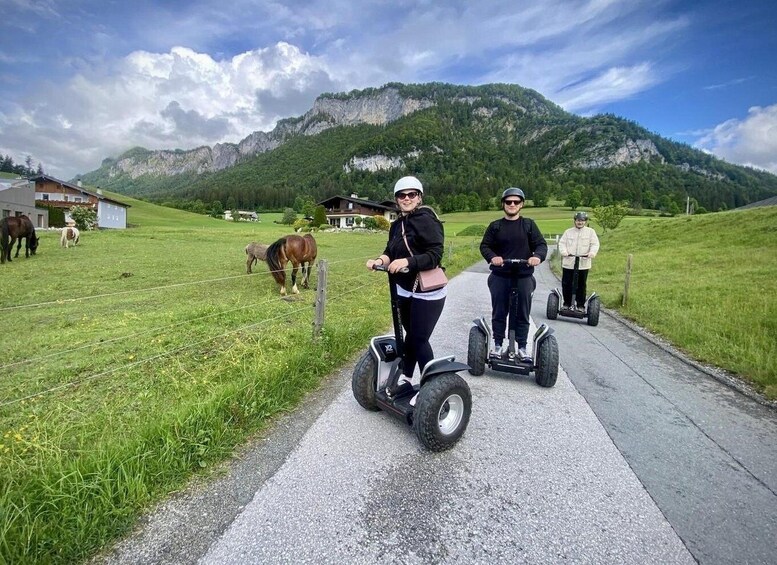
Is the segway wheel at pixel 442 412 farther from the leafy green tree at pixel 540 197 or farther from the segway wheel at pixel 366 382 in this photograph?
the leafy green tree at pixel 540 197

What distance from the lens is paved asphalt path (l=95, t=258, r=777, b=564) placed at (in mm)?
1897

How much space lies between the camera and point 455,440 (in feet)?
9.30

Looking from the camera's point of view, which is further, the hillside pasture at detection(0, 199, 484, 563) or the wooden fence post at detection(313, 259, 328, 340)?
the wooden fence post at detection(313, 259, 328, 340)

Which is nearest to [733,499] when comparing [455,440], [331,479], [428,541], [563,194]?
[455,440]

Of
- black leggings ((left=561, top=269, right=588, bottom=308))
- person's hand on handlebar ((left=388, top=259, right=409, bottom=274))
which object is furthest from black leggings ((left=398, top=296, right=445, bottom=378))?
black leggings ((left=561, top=269, right=588, bottom=308))

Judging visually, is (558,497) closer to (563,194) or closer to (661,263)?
(661,263)

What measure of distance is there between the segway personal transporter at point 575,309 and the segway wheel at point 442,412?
5158mm

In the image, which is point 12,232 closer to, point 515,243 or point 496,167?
point 515,243

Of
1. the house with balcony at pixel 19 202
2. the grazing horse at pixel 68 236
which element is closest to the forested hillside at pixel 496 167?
the house with balcony at pixel 19 202

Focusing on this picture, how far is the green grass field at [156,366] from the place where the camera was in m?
2.10

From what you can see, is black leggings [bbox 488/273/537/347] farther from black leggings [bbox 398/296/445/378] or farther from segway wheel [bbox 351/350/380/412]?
segway wheel [bbox 351/350/380/412]

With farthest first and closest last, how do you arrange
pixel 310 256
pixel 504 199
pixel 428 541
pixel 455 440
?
pixel 310 256 < pixel 504 199 < pixel 455 440 < pixel 428 541

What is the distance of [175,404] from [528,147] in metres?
183

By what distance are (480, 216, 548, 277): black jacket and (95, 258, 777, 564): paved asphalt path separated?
1.48 m
